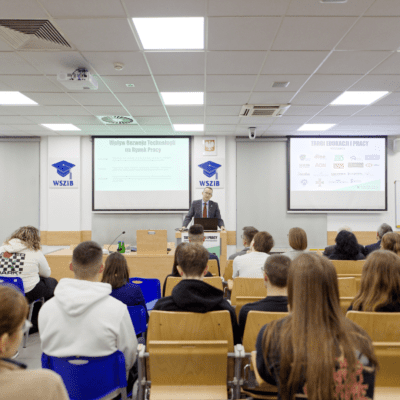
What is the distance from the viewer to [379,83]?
4.10 meters

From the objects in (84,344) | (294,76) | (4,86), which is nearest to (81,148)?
(4,86)

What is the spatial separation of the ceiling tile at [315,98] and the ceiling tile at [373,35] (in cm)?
136

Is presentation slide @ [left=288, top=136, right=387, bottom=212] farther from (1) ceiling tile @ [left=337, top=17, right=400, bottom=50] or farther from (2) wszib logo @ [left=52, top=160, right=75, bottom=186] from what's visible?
(2) wszib logo @ [left=52, top=160, right=75, bottom=186]

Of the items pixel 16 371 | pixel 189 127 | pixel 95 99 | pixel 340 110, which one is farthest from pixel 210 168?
pixel 16 371

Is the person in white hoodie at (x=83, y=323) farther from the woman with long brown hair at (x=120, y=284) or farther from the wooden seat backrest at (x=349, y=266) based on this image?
the wooden seat backrest at (x=349, y=266)

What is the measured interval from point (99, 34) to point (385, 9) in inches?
97.8

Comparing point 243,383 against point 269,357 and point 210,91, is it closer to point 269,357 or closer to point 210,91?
point 269,357

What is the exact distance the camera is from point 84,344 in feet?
5.07

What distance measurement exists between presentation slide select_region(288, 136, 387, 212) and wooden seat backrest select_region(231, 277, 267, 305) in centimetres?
530

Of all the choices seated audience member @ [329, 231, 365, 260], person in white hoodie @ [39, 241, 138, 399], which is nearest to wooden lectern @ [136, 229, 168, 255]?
seated audience member @ [329, 231, 365, 260]

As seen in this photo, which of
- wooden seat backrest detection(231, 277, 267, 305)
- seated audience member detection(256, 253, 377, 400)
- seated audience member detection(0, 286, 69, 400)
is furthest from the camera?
wooden seat backrest detection(231, 277, 267, 305)

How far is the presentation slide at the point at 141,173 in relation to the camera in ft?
24.7

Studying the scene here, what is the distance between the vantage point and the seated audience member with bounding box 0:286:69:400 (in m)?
0.78

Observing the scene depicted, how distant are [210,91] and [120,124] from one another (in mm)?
2630
